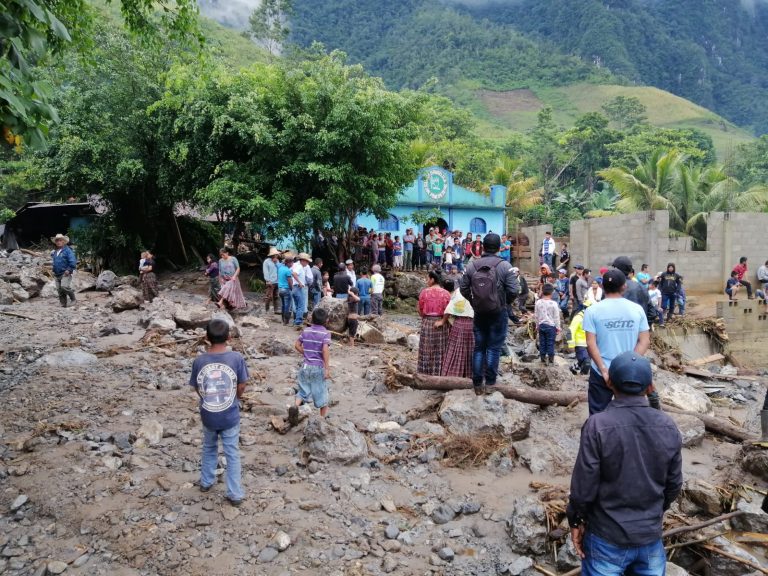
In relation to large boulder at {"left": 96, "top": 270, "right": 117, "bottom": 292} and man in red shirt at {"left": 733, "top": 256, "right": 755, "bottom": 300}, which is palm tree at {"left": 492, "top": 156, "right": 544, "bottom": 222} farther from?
large boulder at {"left": 96, "top": 270, "right": 117, "bottom": 292}

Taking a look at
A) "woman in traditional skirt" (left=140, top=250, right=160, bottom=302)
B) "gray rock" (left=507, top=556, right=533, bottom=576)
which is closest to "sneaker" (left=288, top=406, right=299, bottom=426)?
"gray rock" (left=507, top=556, right=533, bottom=576)

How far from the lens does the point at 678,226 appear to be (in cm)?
2483

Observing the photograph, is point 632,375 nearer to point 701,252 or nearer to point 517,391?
point 517,391

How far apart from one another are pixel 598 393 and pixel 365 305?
30.9 ft

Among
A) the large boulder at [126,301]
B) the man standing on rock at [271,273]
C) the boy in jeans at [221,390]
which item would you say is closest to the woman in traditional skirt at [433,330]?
the boy in jeans at [221,390]

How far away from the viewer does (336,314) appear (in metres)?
11.9

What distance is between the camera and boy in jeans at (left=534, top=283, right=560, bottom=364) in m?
9.95

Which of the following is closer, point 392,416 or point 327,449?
point 327,449

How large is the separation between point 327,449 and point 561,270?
38.4 ft

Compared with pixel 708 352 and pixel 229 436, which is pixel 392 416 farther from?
pixel 708 352

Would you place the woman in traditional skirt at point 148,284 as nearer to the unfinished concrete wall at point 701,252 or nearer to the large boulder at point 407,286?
the large boulder at point 407,286

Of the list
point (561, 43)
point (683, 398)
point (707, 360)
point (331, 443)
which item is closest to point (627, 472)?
point (331, 443)

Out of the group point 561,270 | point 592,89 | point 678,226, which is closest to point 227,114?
point 561,270

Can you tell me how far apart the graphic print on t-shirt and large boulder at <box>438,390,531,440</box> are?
2.73 metres
